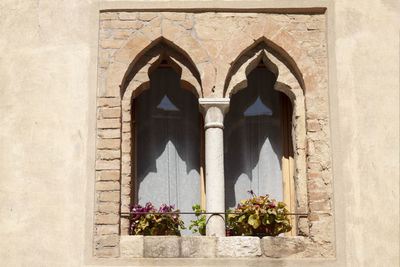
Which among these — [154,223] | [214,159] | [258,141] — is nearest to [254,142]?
[258,141]

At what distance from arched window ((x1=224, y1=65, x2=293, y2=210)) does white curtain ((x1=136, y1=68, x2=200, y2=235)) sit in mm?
340

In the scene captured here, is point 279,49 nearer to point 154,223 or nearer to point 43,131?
point 154,223

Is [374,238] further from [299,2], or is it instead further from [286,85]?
[299,2]

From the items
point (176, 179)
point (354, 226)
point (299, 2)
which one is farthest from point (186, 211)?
point (299, 2)

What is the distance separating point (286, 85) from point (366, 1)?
3.53 ft

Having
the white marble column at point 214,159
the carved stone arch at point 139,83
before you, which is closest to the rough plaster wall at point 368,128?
the white marble column at point 214,159

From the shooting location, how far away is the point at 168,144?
855 centimetres

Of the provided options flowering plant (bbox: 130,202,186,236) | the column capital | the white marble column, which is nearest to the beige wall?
flowering plant (bbox: 130,202,186,236)

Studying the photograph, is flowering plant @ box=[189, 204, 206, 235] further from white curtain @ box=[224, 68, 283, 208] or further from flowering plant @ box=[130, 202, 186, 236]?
white curtain @ box=[224, 68, 283, 208]

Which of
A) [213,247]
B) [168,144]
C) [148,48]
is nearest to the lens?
[213,247]

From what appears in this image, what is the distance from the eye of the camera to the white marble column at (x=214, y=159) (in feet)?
25.2

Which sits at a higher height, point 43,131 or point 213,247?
point 43,131

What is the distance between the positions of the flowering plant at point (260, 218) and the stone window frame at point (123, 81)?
0.20 meters

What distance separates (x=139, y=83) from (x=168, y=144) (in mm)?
771
